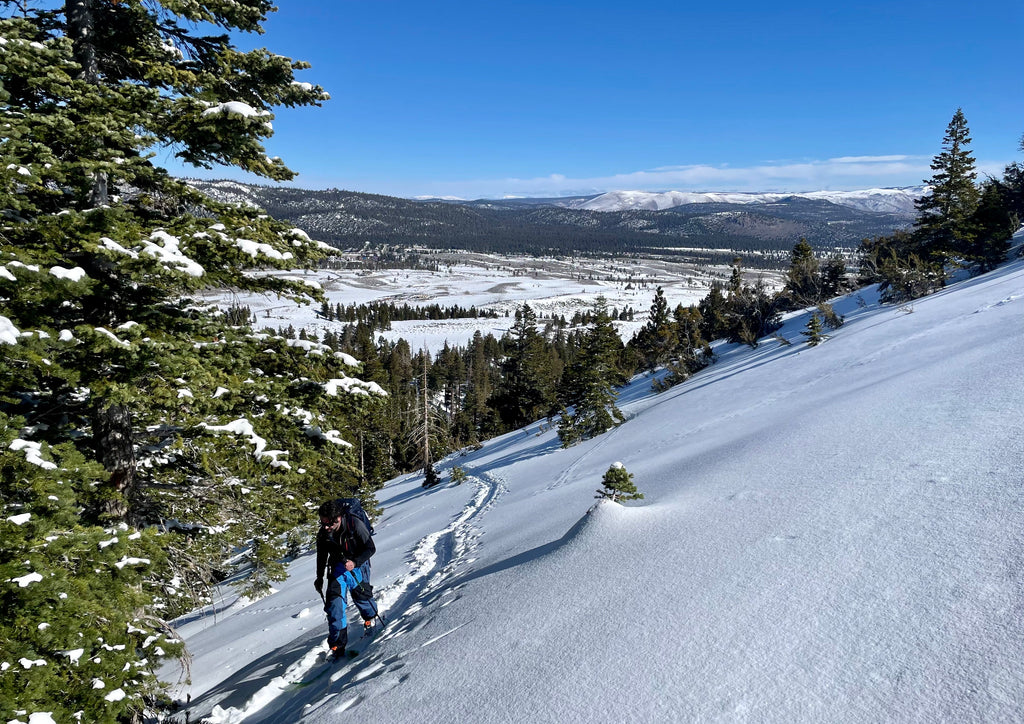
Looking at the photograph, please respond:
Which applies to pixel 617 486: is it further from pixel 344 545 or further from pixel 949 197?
pixel 949 197

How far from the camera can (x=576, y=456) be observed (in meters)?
17.0

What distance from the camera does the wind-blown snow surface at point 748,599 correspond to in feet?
8.36

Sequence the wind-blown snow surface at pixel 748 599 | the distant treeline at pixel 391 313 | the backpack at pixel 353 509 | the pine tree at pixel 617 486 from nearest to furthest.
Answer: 1. the wind-blown snow surface at pixel 748 599
2. the backpack at pixel 353 509
3. the pine tree at pixel 617 486
4. the distant treeline at pixel 391 313

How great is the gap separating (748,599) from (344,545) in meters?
4.24

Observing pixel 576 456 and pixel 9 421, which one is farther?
pixel 576 456

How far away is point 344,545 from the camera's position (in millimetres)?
5766

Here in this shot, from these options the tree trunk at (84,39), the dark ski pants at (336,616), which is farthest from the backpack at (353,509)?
the tree trunk at (84,39)

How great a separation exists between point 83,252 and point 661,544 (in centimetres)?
634

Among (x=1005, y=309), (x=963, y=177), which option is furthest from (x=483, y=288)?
(x=1005, y=309)

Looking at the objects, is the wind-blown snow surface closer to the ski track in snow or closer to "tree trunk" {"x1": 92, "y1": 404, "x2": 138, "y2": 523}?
the ski track in snow

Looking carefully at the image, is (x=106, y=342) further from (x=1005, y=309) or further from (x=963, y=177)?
(x=963, y=177)

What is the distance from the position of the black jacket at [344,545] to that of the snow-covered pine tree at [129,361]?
3.14ft

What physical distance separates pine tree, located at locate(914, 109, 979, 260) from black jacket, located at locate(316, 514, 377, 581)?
30.5 metres

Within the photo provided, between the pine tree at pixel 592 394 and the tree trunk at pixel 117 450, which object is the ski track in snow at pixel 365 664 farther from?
the pine tree at pixel 592 394
